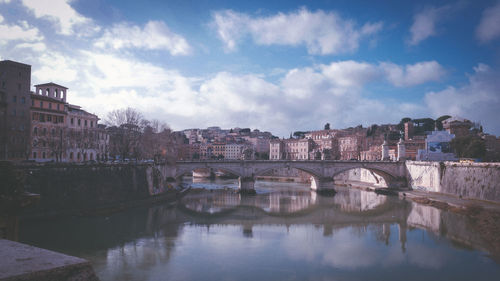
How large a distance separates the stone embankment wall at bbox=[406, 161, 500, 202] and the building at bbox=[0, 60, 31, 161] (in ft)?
111

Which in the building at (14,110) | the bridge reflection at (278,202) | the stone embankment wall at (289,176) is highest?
the building at (14,110)

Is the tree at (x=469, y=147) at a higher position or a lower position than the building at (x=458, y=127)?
lower

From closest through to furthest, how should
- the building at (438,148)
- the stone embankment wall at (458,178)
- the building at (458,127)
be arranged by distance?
the stone embankment wall at (458,178) < the building at (438,148) < the building at (458,127)

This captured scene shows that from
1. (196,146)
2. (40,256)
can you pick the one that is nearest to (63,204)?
(40,256)

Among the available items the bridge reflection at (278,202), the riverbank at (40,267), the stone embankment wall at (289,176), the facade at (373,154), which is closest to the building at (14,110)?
the bridge reflection at (278,202)

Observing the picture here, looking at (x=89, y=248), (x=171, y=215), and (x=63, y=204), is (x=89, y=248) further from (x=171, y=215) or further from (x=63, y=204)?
(x=171, y=215)

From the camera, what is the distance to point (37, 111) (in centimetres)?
2812

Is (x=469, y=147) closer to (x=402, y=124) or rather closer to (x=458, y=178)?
(x=458, y=178)

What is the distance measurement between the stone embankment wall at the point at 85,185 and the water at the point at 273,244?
1.86 meters

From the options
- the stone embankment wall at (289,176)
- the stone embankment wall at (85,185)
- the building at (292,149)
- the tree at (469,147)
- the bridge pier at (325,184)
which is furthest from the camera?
the building at (292,149)

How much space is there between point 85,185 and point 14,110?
372 inches

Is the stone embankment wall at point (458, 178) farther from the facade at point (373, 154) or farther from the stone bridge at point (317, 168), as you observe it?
the facade at point (373, 154)

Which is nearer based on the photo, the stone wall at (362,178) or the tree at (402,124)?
the stone wall at (362,178)

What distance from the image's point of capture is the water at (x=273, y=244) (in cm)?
1209
